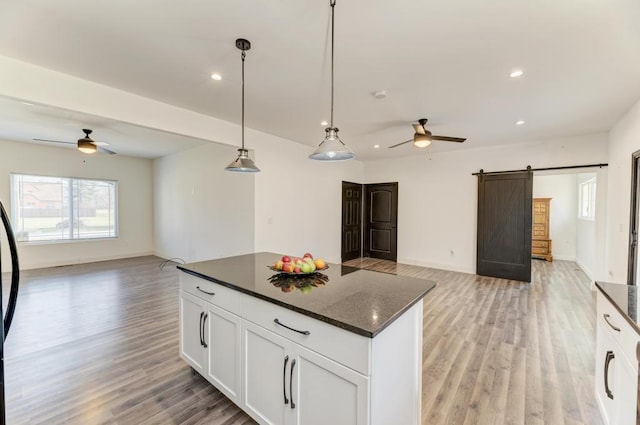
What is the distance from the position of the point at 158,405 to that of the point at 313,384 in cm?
139

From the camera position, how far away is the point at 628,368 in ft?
4.49

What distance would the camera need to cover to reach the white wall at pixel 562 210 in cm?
698

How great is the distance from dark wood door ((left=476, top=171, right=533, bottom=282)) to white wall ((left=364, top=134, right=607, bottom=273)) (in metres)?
0.19

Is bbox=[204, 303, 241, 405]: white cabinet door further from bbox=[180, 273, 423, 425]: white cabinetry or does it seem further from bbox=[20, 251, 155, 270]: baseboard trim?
bbox=[20, 251, 155, 270]: baseboard trim

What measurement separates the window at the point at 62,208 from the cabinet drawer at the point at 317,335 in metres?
7.28

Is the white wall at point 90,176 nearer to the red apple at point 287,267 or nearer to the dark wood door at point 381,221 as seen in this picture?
the dark wood door at point 381,221

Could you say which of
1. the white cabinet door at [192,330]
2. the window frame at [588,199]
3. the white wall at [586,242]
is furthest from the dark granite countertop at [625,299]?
the window frame at [588,199]

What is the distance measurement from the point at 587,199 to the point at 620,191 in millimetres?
3397

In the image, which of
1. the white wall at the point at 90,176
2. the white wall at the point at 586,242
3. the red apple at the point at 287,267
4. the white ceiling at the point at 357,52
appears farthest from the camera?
the white wall at the point at 90,176

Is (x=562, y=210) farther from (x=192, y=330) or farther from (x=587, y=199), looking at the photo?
(x=192, y=330)

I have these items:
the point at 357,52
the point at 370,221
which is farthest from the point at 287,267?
the point at 370,221

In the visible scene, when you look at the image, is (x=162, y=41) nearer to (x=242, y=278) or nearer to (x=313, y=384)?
(x=242, y=278)

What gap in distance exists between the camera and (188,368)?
7.93ft

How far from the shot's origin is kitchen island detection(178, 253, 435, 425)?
1264 millimetres
